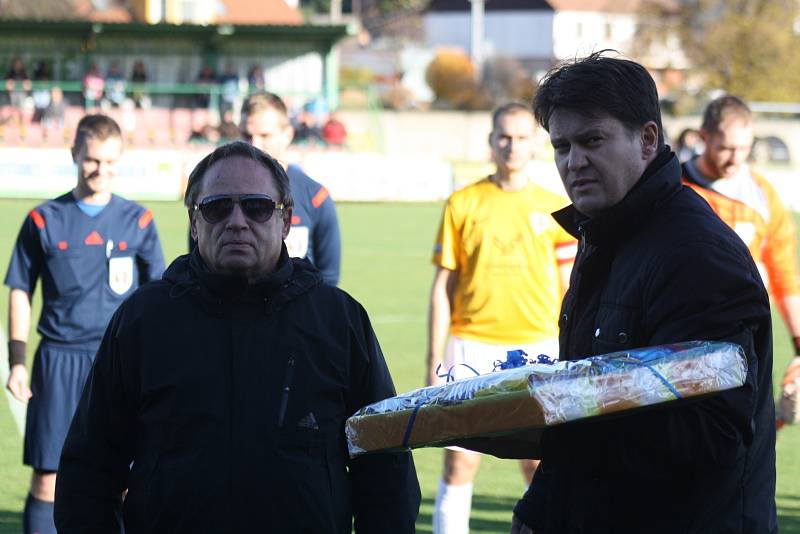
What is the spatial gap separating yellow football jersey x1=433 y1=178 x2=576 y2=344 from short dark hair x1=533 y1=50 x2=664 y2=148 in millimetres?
3450

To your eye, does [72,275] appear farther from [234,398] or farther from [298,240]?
[234,398]

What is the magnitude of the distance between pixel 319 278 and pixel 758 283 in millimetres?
1201

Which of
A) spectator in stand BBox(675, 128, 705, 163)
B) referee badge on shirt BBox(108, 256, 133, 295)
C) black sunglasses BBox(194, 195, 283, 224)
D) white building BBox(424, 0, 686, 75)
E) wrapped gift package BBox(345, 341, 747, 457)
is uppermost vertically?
white building BBox(424, 0, 686, 75)

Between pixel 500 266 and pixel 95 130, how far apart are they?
2.10m

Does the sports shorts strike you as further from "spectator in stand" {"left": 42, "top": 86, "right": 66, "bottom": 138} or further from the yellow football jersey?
"spectator in stand" {"left": 42, "top": 86, "right": 66, "bottom": 138}

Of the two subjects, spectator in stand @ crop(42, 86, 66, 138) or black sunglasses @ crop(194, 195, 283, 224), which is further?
spectator in stand @ crop(42, 86, 66, 138)

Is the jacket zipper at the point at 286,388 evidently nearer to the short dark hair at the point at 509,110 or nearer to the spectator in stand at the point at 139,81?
the short dark hair at the point at 509,110

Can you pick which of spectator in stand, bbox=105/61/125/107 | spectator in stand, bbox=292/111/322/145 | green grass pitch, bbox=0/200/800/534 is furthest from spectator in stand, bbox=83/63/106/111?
green grass pitch, bbox=0/200/800/534

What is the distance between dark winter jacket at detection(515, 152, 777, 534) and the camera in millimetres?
2799

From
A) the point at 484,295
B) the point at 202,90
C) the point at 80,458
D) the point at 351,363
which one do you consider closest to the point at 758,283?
the point at 351,363

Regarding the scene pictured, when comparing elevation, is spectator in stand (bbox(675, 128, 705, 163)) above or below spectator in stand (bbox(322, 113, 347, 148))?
above

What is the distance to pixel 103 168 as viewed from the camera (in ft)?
20.2

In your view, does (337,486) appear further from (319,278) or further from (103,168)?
(103,168)

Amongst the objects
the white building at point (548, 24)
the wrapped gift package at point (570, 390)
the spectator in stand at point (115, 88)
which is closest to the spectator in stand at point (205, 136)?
the spectator in stand at point (115, 88)
